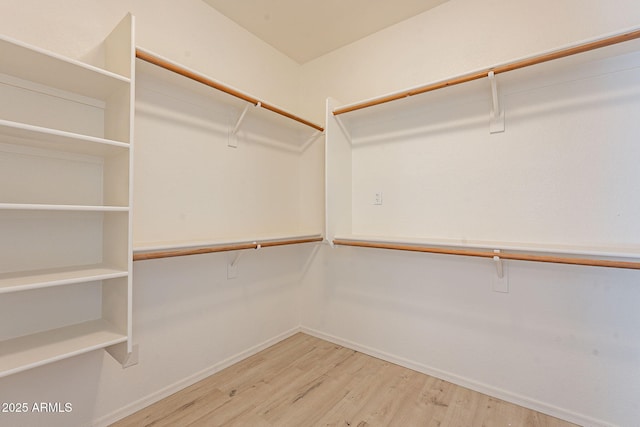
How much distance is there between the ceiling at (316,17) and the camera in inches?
75.9

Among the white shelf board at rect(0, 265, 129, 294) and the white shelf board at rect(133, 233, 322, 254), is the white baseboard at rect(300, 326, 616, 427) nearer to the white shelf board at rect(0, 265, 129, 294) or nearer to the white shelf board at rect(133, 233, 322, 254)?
the white shelf board at rect(133, 233, 322, 254)

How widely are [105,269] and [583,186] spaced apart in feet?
7.71

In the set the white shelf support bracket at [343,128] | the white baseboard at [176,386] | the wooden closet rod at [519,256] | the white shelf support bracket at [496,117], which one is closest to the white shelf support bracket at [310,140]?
the white shelf support bracket at [343,128]

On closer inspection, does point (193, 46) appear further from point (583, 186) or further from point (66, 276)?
point (583, 186)

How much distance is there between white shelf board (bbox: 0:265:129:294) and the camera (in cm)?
101

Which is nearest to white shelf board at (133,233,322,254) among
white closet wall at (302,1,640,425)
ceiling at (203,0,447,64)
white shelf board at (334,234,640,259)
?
white closet wall at (302,1,640,425)

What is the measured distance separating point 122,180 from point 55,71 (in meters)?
0.49

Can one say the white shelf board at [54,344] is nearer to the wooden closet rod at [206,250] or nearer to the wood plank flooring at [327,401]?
the wooden closet rod at [206,250]

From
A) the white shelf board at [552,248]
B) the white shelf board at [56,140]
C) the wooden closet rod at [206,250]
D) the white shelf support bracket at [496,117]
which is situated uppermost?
the white shelf support bracket at [496,117]

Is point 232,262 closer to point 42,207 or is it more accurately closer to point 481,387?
point 42,207

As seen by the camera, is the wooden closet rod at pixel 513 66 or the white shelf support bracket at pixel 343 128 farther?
the white shelf support bracket at pixel 343 128

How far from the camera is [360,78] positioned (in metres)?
2.31

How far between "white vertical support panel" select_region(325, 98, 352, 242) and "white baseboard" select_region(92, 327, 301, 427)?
1.01 m

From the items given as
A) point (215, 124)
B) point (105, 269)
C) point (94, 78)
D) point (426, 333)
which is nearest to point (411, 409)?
point (426, 333)
